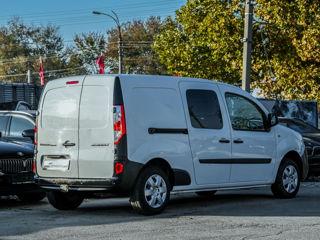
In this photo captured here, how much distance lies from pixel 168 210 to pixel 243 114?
2.08m

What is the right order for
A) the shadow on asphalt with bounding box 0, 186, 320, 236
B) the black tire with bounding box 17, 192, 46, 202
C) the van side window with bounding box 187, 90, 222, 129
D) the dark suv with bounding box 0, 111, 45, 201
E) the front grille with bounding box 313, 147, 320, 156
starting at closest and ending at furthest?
the shadow on asphalt with bounding box 0, 186, 320, 236 < the van side window with bounding box 187, 90, 222, 129 < the dark suv with bounding box 0, 111, 45, 201 < the black tire with bounding box 17, 192, 46, 202 < the front grille with bounding box 313, 147, 320, 156

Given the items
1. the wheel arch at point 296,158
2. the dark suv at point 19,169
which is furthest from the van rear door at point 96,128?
the wheel arch at point 296,158

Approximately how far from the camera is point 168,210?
889 cm

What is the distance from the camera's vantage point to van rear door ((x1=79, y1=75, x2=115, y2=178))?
7.98 m

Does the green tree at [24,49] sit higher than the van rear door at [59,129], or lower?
higher

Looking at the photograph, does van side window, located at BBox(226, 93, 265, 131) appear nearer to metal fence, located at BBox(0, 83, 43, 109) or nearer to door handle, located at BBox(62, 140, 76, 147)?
door handle, located at BBox(62, 140, 76, 147)

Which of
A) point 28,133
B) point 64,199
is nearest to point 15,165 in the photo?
point 28,133

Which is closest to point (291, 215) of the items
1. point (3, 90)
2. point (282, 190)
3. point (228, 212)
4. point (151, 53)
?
point (228, 212)

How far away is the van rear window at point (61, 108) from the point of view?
8383mm

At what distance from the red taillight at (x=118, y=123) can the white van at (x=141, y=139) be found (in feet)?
0.04

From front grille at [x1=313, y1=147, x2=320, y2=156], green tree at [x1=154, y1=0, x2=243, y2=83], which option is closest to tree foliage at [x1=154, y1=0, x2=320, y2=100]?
green tree at [x1=154, y1=0, x2=243, y2=83]

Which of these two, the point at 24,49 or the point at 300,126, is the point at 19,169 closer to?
the point at 300,126

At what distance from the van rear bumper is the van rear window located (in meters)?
0.72

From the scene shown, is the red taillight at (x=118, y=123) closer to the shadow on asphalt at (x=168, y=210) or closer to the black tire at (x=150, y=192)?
the black tire at (x=150, y=192)
